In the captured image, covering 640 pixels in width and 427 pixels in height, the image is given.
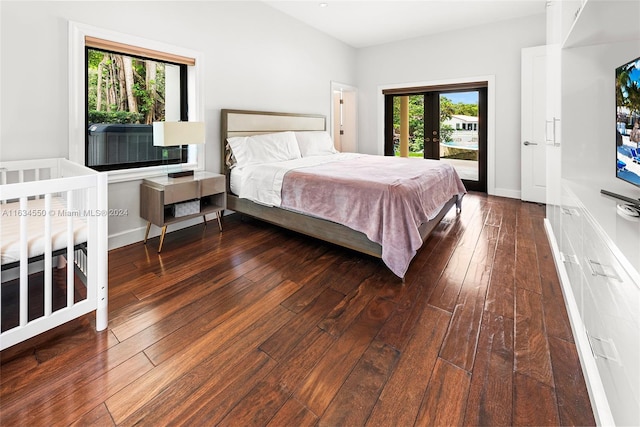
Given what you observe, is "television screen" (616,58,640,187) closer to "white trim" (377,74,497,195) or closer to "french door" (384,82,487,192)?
"white trim" (377,74,497,195)

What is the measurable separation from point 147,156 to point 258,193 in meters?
1.22

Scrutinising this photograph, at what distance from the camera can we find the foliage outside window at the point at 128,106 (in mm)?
2924

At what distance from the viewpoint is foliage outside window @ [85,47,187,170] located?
2.92 meters

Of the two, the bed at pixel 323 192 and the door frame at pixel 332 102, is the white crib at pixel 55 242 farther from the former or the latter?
the door frame at pixel 332 102

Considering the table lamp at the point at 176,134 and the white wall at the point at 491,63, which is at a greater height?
the white wall at the point at 491,63

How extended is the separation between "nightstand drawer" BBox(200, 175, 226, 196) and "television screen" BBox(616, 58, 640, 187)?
313 centimetres

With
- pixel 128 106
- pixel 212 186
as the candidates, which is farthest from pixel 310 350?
pixel 128 106

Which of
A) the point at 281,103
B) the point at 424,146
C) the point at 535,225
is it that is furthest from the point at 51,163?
the point at 424,146

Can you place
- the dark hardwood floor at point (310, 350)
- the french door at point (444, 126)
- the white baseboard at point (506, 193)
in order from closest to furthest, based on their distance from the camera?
the dark hardwood floor at point (310, 350) → the white baseboard at point (506, 193) → the french door at point (444, 126)

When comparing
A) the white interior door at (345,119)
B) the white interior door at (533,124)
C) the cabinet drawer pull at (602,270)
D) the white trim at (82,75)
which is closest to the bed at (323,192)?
the white trim at (82,75)

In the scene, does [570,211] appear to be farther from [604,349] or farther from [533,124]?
[533,124]

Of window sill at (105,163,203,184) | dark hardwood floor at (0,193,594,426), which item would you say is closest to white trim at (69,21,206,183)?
window sill at (105,163,203,184)

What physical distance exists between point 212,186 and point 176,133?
1.98 ft

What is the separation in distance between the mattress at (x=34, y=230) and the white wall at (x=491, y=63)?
5500 millimetres
